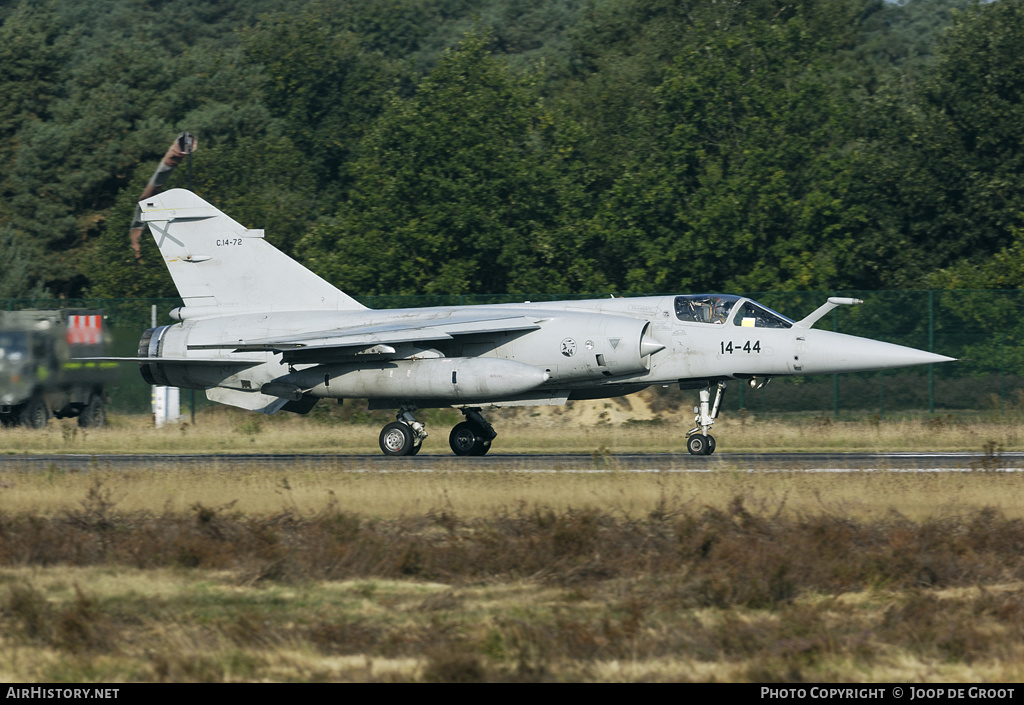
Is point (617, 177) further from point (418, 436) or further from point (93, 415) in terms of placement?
point (418, 436)

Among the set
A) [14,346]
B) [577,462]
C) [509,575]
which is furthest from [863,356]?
[14,346]

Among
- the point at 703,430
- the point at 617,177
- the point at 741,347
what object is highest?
the point at 617,177

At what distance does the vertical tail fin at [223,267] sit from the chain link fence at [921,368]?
5559 millimetres

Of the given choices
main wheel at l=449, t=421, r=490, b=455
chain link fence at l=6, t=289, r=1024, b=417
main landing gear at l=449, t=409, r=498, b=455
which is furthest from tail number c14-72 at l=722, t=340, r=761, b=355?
chain link fence at l=6, t=289, r=1024, b=417

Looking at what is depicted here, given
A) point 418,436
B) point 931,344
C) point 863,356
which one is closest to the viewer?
point 863,356

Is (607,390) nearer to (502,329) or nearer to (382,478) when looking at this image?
(502,329)

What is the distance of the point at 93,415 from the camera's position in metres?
27.5

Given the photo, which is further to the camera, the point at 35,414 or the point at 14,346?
the point at 35,414

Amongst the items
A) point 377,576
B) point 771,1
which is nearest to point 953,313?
point 377,576

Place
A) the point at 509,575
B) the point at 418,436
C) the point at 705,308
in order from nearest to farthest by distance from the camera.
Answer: the point at 509,575, the point at 705,308, the point at 418,436

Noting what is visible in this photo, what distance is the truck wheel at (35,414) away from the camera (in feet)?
84.2

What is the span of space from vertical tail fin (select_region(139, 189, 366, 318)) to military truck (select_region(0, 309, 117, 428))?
155 inches

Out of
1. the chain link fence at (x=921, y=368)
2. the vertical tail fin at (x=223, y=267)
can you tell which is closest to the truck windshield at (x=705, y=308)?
the vertical tail fin at (x=223, y=267)

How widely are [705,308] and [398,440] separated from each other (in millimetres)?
5773
